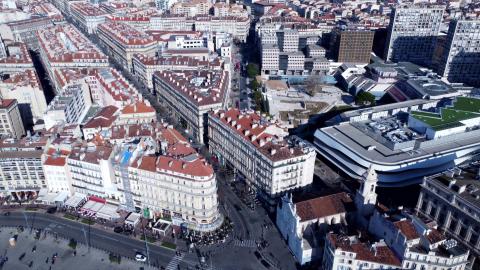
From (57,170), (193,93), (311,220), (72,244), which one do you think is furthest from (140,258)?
(193,93)

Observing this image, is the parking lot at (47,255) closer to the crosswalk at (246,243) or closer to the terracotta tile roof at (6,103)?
the crosswalk at (246,243)

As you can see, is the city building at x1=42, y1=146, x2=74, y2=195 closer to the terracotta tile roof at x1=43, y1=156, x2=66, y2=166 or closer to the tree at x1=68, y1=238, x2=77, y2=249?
the terracotta tile roof at x1=43, y1=156, x2=66, y2=166

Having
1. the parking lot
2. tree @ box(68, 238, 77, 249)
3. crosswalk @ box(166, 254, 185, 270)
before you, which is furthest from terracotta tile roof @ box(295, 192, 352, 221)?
tree @ box(68, 238, 77, 249)

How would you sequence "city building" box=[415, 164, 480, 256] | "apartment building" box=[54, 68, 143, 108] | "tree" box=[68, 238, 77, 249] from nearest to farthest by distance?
"city building" box=[415, 164, 480, 256], "tree" box=[68, 238, 77, 249], "apartment building" box=[54, 68, 143, 108]

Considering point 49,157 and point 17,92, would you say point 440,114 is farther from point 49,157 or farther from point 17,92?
point 17,92

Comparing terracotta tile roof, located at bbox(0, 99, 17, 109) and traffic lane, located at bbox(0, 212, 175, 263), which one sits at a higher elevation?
terracotta tile roof, located at bbox(0, 99, 17, 109)

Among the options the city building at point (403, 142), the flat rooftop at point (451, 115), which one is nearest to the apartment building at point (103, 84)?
the city building at point (403, 142)
